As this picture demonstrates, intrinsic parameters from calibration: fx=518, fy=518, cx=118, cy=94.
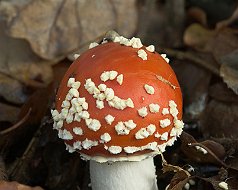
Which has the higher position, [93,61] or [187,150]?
[93,61]

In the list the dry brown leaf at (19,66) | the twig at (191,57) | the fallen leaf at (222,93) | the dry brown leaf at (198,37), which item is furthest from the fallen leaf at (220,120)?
the dry brown leaf at (19,66)

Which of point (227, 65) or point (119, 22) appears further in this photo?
point (119, 22)

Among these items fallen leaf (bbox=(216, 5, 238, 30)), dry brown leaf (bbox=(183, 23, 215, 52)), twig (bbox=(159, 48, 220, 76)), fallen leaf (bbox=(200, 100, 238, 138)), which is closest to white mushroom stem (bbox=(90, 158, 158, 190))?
fallen leaf (bbox=(200, 100, 238, 138))

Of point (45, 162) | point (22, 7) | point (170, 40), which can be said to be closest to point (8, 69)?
point (22, 7)

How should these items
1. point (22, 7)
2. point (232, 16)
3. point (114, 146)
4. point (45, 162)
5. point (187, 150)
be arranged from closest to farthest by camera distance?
1. point (114, 146)
2. point (187, 150)
3. point (45, 162)
4. point (22, 7)
5. point (232, 16)

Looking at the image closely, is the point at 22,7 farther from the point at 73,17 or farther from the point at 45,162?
the point at 45,162

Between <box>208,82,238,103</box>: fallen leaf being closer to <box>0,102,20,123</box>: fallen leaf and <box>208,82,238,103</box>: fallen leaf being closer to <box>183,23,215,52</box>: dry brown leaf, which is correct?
<box>183,23,215,52</box>: dry brown leaf

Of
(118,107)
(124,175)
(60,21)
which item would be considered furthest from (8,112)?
(118,107)

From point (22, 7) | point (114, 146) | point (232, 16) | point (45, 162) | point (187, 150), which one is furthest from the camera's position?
point (232, 16)
